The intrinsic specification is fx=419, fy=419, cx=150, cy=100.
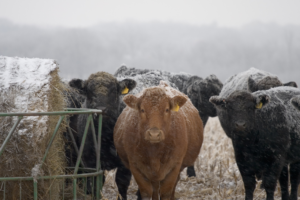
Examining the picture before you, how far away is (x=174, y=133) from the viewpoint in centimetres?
580

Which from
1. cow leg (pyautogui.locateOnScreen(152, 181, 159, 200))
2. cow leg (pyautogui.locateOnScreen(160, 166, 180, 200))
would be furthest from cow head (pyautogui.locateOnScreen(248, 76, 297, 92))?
cow leg (pyautogui.locateOnScreen(152, 181, 159, 200))

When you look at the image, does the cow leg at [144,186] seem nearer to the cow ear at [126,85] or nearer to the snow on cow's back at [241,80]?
the cow ear at [126,85]

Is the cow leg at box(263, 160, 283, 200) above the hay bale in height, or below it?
below

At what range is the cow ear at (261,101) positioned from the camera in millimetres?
6430

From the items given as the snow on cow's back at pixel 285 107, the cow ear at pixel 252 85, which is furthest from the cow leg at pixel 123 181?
the cow ear at pixel 252 85

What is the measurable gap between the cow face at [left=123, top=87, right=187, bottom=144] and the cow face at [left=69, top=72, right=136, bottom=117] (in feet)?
4.87

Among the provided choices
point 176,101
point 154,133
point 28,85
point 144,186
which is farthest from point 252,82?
point 28,85

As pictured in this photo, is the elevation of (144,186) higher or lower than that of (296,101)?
lower

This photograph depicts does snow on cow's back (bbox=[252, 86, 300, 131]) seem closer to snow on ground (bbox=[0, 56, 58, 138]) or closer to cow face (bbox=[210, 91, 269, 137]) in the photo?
cow face (bbox=[210, 91, 269, 137])

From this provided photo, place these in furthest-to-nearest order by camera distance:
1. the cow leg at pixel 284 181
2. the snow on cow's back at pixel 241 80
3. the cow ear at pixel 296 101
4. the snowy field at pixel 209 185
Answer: the snow on cow's back at pixel 241 80 → the snowy field at pixel 209 185 → the cow leg at pixel 284 181 → the cow ear at pixel 296 101

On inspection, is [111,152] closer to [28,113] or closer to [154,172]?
[154,172]

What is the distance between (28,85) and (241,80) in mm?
5379

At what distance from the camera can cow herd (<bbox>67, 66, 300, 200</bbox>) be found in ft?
18.7

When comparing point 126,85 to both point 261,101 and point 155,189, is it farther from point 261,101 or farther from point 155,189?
point 261,101
